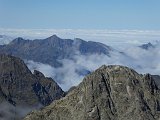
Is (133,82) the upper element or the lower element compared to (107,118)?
upper

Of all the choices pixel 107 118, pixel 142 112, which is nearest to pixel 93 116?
pixel 107 118

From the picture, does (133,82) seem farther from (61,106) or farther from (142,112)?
(61,106)

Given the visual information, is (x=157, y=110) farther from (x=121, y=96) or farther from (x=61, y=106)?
(x=61, y=106)

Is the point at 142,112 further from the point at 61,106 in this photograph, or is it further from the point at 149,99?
the point at 61,106

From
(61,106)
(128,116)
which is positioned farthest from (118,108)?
(61,106)

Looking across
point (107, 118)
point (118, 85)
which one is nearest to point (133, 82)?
point (118, 85)
